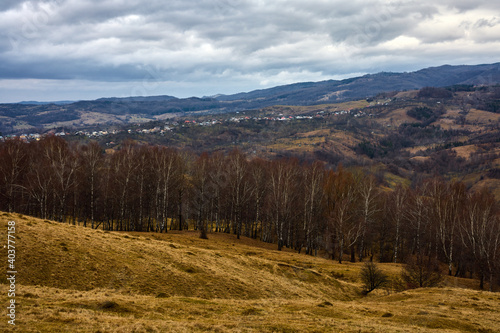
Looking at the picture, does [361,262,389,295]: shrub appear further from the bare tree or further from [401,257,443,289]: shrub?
the bare tree

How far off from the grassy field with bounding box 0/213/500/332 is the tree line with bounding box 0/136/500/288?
25.2 meters

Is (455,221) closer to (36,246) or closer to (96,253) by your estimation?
(96,253)

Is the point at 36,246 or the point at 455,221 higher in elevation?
the point at 36,246

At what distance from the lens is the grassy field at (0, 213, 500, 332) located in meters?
18.1

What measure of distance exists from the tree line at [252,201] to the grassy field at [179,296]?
2519 centimetres

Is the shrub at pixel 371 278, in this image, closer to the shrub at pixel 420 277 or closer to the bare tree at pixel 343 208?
the shrub at pixel 420 277

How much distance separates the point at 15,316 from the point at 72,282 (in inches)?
334

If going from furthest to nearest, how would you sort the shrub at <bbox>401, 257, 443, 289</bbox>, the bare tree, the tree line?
the bare tree → the tree line → the shrub at <bbox>401, 257, 443, 289</bbox>

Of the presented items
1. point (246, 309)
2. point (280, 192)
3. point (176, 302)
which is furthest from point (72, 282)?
point (280, 192)

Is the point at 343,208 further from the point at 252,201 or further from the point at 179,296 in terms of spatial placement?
the point at 179,296

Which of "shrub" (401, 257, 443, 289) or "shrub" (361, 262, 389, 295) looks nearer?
"shrub" (361, 262, 389, 295)

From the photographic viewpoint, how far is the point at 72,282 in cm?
2370

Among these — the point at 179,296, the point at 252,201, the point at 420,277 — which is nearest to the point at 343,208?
the point at 420,277

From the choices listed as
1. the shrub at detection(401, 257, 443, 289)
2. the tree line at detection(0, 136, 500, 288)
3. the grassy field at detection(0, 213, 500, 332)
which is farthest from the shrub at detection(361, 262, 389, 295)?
the tree line at detection(0, 136, 500, 288)
